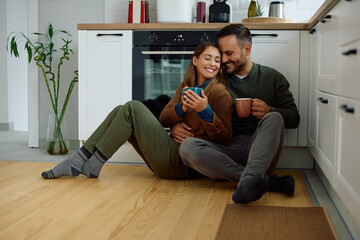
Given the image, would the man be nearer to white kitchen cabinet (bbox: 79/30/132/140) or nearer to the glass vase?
white kitchen cabinet (bbox: 79/30/132/140)

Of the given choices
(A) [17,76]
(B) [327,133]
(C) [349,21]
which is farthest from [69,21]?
(C) [349,21]

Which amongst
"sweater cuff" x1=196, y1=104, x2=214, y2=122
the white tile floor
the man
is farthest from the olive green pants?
the white tile floor

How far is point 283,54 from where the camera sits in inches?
123

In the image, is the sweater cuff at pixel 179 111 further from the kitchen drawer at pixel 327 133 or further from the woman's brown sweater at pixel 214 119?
the kitchen drawer at pixel 327 133

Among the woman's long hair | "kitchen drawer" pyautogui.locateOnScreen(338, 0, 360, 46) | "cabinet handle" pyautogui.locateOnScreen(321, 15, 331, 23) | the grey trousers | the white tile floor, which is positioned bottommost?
the white tile floor

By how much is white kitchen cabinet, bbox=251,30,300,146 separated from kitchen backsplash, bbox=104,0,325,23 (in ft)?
1.85

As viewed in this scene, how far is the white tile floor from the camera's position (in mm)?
1954

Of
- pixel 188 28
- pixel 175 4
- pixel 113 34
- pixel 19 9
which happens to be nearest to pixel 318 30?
pixel 188 28

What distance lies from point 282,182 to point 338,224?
53 centimetres

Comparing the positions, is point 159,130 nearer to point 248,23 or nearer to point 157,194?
point 157,194

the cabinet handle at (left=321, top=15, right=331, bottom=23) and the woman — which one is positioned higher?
the cabinet handle at (left=321, top=15, right=331, bottom=23)

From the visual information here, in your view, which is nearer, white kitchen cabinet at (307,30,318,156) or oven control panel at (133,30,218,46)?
white kitchen cabinet at (307,30,318,156)

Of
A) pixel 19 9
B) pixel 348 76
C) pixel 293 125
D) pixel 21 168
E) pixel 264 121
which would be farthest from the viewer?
pixel 19 9

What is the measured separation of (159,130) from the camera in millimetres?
2605
